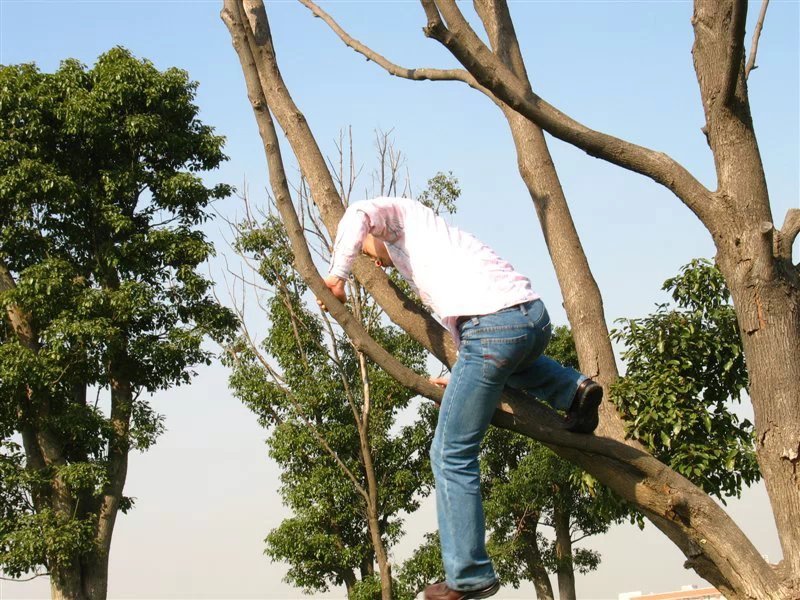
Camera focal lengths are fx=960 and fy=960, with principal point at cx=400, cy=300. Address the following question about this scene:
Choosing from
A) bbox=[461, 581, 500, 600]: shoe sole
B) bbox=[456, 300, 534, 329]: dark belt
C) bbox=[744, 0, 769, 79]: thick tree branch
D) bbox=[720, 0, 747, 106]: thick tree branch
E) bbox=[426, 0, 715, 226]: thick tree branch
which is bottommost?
bbox=[461, 581, 500, 600]: shoe sole

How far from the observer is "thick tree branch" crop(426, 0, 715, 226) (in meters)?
4.15

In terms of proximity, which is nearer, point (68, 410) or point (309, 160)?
point (309, 160)

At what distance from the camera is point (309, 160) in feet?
14.4

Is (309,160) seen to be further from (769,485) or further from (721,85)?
(769,485)

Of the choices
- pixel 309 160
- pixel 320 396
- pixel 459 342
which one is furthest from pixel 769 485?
pixel 320 396

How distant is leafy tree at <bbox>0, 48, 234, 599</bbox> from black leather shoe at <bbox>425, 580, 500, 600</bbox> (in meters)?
11.8

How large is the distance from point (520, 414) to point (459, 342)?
Result: 58cm

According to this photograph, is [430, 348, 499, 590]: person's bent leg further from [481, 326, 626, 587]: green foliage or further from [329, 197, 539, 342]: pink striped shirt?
[481, 326, 626, 587]: green foliage

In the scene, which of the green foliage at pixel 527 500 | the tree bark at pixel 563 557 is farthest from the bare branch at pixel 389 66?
the tree bark at pixel 563 557

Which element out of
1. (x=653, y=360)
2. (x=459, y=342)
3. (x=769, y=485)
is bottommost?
(x=769, y=485)

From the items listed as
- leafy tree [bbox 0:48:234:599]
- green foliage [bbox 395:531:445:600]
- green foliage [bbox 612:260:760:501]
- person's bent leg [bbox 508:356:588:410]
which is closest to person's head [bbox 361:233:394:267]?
person's bent leg [bbox 508:356:588:410]

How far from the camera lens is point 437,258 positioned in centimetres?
316

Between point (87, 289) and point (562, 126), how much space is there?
11586mm

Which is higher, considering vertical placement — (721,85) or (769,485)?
(721,85)
